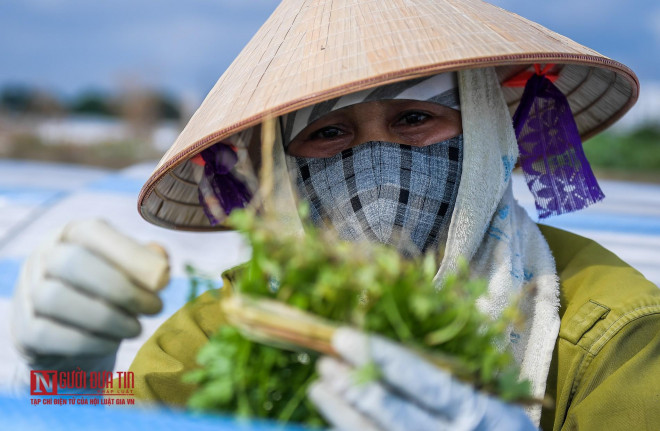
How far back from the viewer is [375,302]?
30.6 inches

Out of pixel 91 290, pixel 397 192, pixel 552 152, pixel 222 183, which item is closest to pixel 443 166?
pixel 397 192

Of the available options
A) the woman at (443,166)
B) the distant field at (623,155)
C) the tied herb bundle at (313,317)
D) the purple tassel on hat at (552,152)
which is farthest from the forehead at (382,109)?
the distant field at (623,155)

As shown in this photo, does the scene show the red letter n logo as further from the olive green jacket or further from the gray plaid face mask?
the gray plaid face mask

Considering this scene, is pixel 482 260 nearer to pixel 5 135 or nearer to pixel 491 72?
pixel 491 72

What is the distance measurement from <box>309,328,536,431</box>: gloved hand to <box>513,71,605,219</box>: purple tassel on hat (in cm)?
113

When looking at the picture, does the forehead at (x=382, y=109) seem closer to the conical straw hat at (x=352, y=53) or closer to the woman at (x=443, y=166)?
the woman at (x=443, y=166)

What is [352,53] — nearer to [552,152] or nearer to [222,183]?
[222,183]

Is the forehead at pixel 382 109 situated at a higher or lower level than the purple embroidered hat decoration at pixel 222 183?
higher

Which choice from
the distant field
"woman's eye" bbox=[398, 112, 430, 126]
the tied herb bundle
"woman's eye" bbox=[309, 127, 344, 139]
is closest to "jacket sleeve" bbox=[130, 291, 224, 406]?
"woman's eye" bbox=[309, 127, 344, 139]

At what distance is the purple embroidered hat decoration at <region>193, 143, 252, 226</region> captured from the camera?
1.76 m

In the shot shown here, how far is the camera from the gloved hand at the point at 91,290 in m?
1.08

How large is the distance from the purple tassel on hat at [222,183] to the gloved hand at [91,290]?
2.09ft

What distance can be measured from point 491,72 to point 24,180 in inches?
144

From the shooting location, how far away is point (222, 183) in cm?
180
